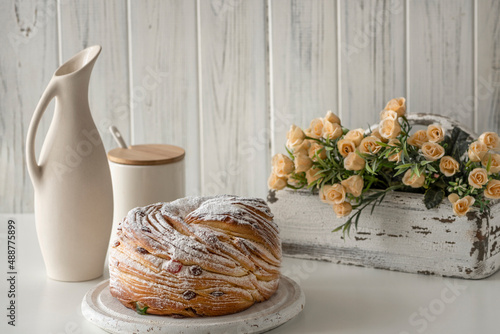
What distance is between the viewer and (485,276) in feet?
3.73

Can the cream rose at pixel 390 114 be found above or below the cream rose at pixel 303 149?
above

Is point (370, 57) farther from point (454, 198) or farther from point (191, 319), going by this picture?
point (191, 319)

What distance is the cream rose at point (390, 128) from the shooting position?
1.15 metres

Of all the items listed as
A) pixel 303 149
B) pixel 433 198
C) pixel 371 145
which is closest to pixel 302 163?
pixel 303 149

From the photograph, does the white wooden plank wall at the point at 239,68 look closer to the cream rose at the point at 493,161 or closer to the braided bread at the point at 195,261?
the cream rose at the point at 493,161

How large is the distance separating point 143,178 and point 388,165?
1.40ft

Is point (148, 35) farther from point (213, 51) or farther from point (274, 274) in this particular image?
point (274, 274)

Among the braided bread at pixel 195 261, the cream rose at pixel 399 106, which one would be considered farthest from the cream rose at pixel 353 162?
the braided bread at pixel 195 261

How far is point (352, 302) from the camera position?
3.43 ft

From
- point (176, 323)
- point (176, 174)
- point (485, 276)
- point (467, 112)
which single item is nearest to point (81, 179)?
point (176, 174)

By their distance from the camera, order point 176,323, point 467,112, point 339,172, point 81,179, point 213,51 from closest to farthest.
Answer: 1. point 176,323
2. point 81,179
3. point 339,172
4. point 467,112
5. point 213,51

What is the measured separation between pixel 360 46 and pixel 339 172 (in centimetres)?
38

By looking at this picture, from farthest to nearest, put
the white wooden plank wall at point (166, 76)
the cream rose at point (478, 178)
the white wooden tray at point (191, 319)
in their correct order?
the white wooden plank wall at point (166, 76)
the cream rose at point (478, 178)
the white wooden tray at point (191, 319)

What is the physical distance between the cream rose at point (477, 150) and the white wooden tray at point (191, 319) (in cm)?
36
